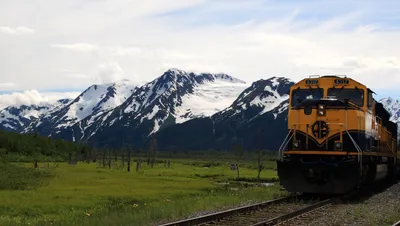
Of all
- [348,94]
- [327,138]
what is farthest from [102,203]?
[348,94]

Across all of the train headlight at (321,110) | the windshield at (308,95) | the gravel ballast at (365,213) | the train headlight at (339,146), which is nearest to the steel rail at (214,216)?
the gravel ballast at (365,213)

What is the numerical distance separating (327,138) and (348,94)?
283 cm

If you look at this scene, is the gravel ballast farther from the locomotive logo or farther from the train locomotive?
the locomotive logo

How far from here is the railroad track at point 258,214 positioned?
17.6 m

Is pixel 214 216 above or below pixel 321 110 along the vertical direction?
below

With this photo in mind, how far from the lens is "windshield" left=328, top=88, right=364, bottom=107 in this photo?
1081 inches

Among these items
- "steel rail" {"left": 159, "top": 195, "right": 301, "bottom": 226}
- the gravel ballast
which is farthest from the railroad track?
the gravel ballast

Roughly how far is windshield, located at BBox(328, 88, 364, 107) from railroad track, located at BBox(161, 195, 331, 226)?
520 cm

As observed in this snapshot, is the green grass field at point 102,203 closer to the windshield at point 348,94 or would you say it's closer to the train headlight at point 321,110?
the train headlight at point 321,110

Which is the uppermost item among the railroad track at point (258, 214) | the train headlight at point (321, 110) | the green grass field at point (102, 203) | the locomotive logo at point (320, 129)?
the train headlight at point (321, 110)

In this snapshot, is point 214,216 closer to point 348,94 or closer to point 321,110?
point 321,110

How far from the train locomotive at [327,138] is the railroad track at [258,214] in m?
1.23

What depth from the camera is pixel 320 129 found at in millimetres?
26281

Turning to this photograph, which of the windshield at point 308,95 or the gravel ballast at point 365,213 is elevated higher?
the windshield at point 308,95
